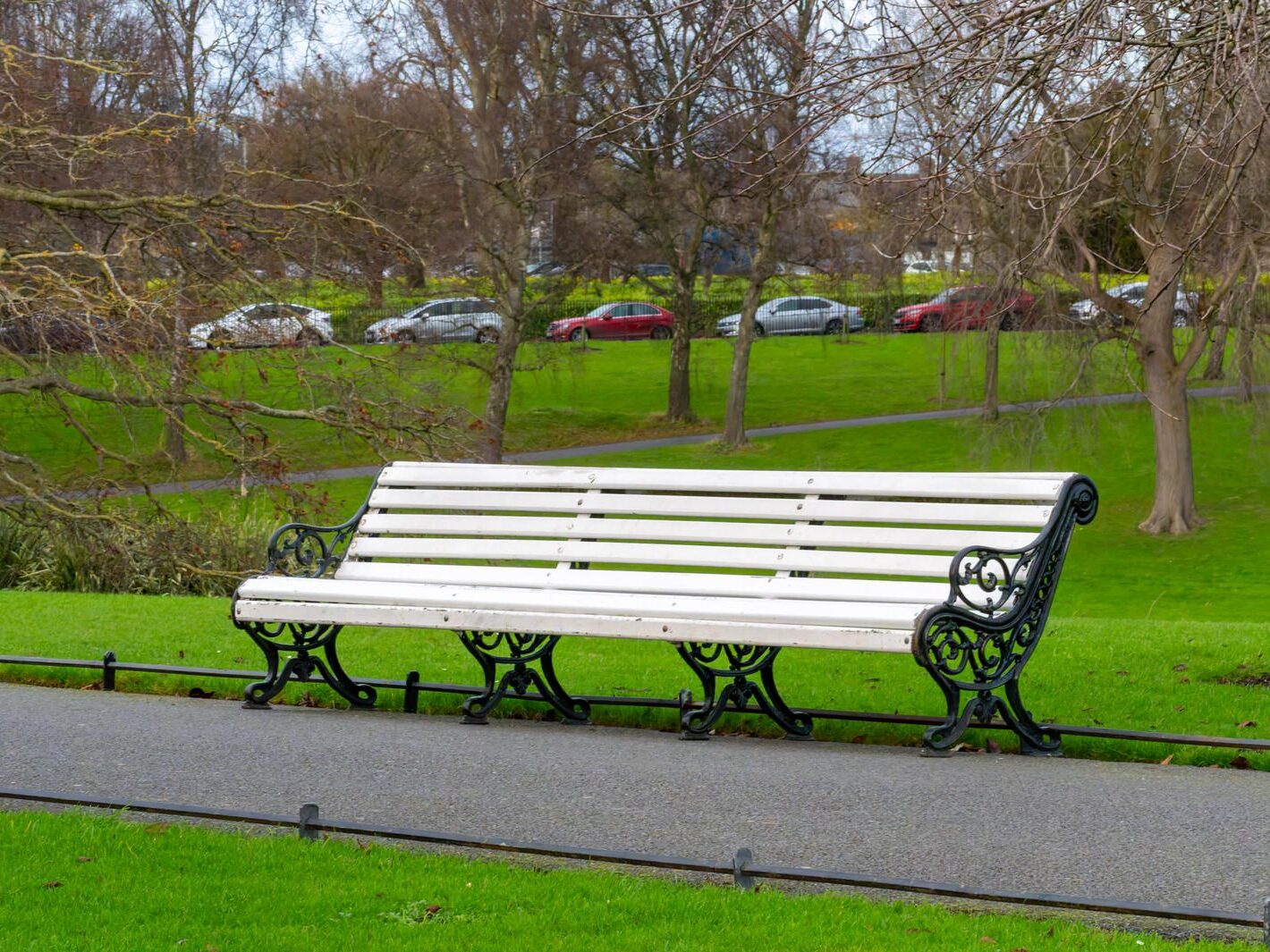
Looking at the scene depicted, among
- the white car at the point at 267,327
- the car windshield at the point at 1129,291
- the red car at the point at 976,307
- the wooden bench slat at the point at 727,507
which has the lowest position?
the wooden bench slat at the point at 727,507

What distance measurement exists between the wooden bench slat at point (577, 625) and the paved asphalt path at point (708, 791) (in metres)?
0.44

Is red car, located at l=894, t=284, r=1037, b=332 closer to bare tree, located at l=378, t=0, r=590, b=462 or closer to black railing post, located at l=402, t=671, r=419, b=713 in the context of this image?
bare tree, located at l=378, t=0, r=590, b=462

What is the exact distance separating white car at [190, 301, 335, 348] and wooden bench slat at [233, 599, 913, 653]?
7407 millimetres

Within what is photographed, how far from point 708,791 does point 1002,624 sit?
4.06ft

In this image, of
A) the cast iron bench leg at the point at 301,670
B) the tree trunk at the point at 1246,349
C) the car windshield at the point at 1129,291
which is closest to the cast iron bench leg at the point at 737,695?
the cast iron bench leg at the point at 301,670

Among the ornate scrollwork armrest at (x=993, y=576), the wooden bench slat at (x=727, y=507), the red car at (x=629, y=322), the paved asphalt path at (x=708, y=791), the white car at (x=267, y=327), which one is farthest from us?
the red car at (x=629, y=322)

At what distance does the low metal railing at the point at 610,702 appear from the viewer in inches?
211

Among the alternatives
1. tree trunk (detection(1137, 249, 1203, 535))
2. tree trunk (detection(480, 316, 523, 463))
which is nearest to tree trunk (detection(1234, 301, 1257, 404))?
tree trunk (detection(1137, 249, 1203, 535))

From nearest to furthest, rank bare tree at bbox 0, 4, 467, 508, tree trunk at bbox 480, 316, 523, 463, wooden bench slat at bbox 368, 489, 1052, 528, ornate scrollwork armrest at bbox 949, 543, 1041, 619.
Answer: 1. ornate scrollwork armrest at bbox 949, 543, 1041, 619
2. wooden bench slat at bbox 368, 489, 1052, 528
3. bare tree at bbox 0, 4, 467, 508
4. tree trunk at bbox 480, 316, 523, 463

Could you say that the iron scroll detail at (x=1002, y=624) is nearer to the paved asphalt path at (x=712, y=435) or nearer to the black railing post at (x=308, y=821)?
the black railing post at (x=308, y=821)

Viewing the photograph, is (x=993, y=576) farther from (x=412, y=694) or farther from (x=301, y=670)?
(x=301, y=670)

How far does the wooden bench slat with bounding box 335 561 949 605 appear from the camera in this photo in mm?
5773

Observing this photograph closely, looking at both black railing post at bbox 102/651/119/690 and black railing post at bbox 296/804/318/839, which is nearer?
black railing post at bbox 296/804/318/839

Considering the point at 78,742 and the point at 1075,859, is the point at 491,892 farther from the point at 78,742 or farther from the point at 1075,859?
the point at 78,742
